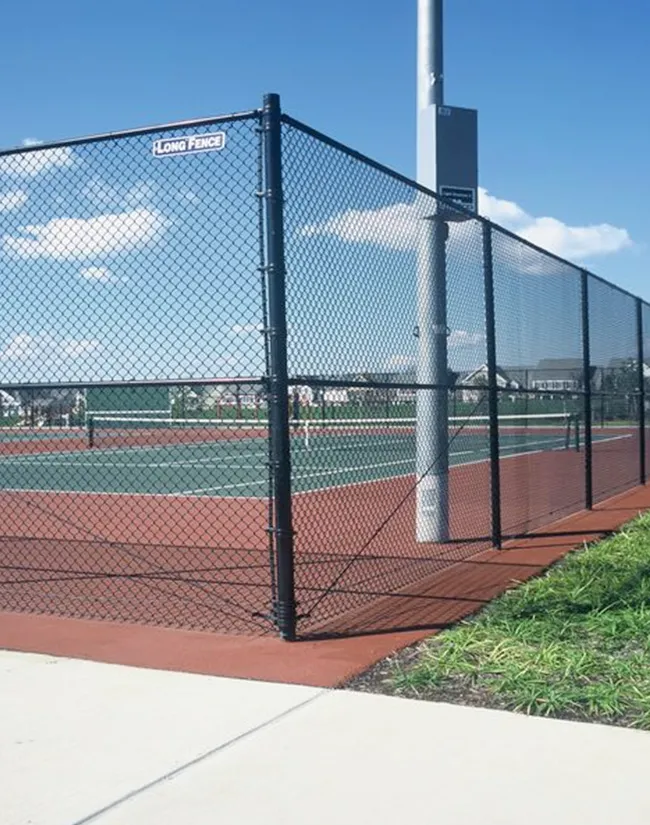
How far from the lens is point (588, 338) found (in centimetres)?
1259

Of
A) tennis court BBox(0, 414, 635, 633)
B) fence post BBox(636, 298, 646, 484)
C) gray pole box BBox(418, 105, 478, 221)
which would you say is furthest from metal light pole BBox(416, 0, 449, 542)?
fence post BBox(636, 298, 646, 484)

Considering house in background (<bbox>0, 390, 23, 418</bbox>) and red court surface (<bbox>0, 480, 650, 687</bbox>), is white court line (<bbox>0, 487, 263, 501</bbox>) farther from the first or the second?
red court surface (<bbox>0, 480, 650, 687</bbox>)

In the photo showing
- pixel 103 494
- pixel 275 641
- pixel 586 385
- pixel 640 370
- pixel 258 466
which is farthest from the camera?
pixel 258 466

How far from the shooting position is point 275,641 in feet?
19.9

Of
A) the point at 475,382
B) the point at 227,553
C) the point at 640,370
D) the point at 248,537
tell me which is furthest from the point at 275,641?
the point at 640,370

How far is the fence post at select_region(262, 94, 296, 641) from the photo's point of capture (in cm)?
586

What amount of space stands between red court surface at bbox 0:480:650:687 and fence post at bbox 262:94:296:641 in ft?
1.28

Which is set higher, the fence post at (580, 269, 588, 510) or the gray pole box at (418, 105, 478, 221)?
the gray pole box at (418, 105, 478, 221)

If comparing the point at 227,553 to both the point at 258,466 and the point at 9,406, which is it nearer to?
the point at 9,406

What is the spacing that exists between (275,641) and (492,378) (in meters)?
4.44

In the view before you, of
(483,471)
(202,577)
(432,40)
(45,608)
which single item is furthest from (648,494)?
(45,608)

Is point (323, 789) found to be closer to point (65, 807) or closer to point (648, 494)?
point (65, 807)

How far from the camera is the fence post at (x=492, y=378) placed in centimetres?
956

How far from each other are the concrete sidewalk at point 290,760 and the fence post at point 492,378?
4.76 meters
